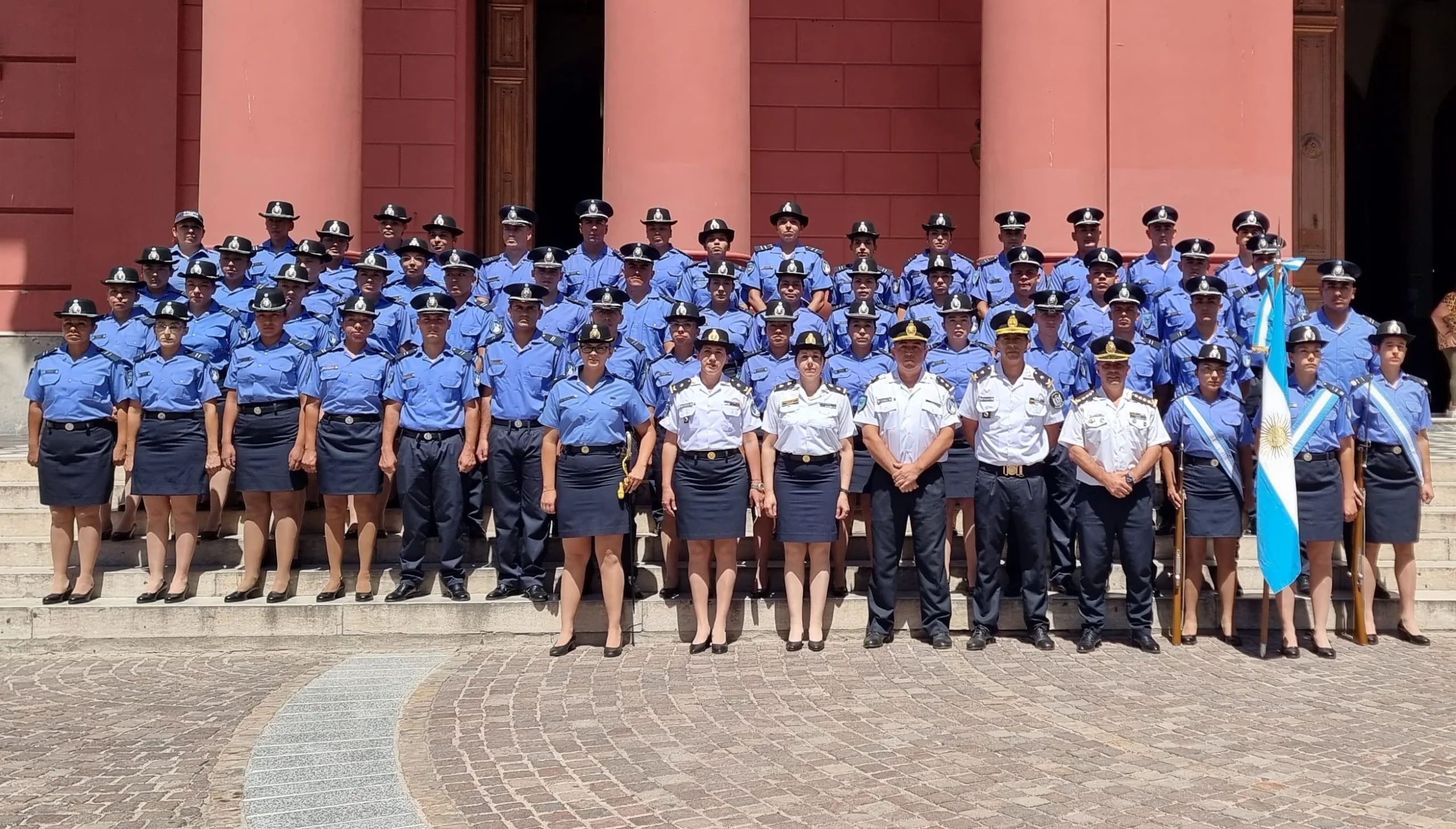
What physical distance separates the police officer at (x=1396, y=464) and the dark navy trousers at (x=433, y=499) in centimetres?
591

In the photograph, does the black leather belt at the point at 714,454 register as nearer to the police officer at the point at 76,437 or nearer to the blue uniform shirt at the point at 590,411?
the blue uniform shirt at the point at 590,411

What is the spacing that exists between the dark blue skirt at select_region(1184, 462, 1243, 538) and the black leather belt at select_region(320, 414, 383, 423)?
5.40 m

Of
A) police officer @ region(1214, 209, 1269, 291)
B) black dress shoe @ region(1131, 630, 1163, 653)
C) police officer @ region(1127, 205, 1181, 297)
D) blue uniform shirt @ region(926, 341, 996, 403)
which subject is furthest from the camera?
police officer @ region(1127, 205, 1181, 297)

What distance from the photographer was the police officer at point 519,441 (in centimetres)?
852

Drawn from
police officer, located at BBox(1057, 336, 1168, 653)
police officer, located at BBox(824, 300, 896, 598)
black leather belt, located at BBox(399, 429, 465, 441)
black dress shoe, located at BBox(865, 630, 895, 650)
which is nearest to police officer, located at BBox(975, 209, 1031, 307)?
police officer, located at BBox(824, 300, 896, 598)

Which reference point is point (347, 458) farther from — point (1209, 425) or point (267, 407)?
point (1209, 425)

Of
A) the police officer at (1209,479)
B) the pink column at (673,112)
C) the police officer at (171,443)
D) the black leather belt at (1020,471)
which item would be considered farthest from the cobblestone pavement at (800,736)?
the pink column at (673,112)

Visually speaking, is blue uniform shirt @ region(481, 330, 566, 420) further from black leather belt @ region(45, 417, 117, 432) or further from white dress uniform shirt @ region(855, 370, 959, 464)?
black leather belt @ region(45, 417, 117, 432)

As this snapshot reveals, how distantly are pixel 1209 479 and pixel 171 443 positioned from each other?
6.83 meters

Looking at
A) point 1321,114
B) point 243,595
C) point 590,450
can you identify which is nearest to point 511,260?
point 590,450

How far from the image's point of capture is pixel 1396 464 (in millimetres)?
8312

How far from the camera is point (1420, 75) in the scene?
18.6 meters

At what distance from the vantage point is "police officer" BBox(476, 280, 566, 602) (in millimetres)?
8516

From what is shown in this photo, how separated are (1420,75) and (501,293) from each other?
15.2 metres
